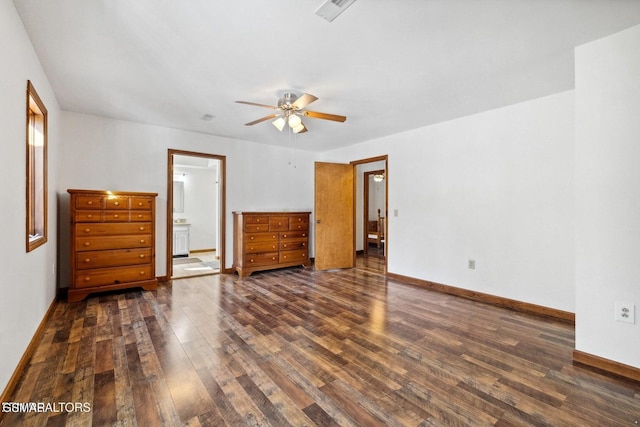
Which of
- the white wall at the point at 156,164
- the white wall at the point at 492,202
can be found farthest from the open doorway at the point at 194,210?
the white wall at the point at 492,202

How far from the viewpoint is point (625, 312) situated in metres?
1.95

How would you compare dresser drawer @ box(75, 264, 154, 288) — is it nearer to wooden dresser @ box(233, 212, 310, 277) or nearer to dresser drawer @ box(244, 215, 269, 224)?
wooden dresser @ box(233, 212, 310, 277)

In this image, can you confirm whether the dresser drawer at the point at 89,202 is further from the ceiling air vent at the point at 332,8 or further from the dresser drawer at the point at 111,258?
the ceiling air vent at the point at 332,8

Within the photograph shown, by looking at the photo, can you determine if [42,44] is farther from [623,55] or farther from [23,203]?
A: [623,55]

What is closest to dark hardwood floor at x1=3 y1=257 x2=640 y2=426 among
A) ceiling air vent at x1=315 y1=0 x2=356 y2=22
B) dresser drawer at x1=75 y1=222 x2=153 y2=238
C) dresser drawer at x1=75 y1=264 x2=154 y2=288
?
dresser drawer at x1=75 y1=264 x2=154 y2=288

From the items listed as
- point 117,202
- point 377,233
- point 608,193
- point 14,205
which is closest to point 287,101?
point 14,205

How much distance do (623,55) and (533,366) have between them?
90.9 inches

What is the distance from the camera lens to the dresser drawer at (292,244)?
5.19 metres

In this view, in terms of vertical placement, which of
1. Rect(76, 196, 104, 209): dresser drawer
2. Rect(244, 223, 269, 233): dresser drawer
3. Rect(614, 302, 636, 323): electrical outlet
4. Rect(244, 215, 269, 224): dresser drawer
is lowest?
Rect(614, 302, 636, 323): electrical outlet

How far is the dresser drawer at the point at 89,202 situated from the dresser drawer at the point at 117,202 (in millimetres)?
60

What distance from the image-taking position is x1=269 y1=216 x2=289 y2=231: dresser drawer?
16.5 ft

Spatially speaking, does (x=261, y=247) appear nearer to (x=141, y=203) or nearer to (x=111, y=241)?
(x=141, y=203)

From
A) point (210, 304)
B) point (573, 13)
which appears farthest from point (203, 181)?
point (573, 13)

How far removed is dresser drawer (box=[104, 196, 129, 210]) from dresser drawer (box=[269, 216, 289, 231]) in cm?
214
